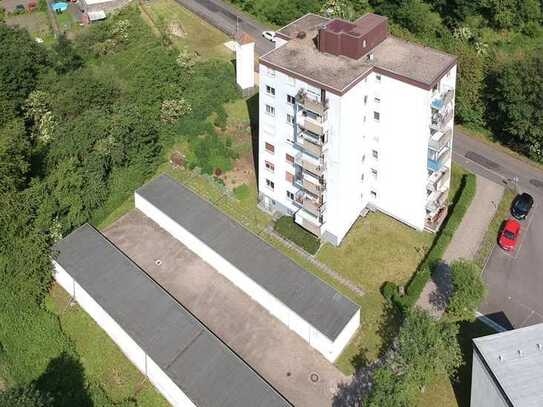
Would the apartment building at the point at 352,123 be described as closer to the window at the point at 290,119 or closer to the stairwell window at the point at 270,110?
the stairwell window at the point at 270,110

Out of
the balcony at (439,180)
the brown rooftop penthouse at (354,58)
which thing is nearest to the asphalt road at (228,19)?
the brown rooftop penthouse at (354,58)

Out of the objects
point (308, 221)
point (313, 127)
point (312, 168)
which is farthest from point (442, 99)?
point (308, 221)

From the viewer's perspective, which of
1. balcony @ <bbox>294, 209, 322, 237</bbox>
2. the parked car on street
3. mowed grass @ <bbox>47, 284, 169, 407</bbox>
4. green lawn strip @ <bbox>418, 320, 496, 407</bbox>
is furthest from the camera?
the parked car on street

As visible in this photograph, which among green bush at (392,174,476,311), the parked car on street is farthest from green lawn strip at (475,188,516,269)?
the parked car on street

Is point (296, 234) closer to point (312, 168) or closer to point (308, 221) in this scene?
point (308, 221)

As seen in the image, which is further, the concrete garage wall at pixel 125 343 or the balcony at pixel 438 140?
the balcony at pixel 438 140

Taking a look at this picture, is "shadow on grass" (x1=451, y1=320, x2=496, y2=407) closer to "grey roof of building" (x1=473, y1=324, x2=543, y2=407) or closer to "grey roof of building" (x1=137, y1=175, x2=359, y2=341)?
"grey roof of building" (x1=473, y1=324, x2=543, y2=407)
